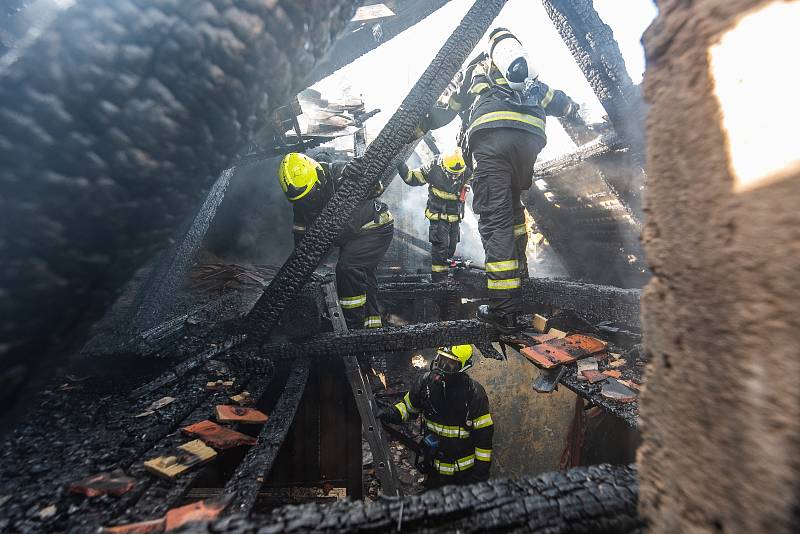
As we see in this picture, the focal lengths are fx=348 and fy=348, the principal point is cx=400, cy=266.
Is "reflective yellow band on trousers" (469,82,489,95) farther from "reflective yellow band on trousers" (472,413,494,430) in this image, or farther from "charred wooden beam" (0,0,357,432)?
"reflective yellow band on trousers" (472,413,494,430)

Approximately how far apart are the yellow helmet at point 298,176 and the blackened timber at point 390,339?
1.53 metres

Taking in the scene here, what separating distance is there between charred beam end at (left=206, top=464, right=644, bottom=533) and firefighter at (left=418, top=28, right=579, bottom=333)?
76.7 inches

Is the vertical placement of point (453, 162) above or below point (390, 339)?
above

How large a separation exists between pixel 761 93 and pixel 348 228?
3.84 metres

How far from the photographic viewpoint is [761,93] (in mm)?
428

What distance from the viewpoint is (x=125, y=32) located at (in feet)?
1.47

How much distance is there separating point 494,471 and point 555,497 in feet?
17.8

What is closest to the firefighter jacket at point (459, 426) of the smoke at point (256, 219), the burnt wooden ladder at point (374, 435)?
the burnt wooden ladder at point (374, 435)

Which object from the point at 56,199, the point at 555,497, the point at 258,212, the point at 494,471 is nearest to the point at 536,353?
the point at 555,497

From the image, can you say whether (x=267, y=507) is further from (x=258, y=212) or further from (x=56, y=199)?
(x=258, y=212)

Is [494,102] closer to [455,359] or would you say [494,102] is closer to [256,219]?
[455,359]

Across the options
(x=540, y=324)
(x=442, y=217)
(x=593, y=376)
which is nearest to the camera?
(x=593, y=376)

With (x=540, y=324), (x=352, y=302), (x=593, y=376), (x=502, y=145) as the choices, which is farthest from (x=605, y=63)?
(x=352, y=302)

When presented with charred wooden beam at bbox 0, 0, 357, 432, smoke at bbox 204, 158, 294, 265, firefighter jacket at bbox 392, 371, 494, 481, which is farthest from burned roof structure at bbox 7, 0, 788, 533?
smoke at bbox 204, 158, 294, 265
